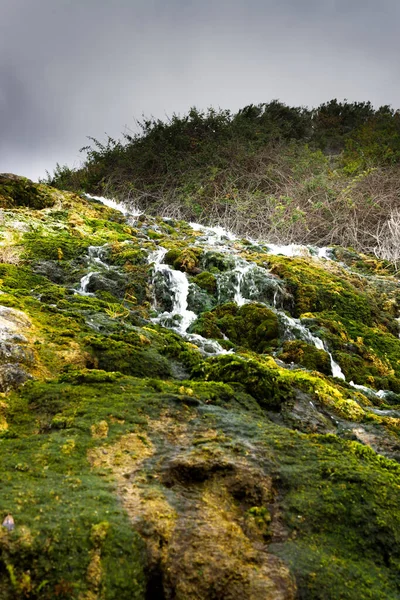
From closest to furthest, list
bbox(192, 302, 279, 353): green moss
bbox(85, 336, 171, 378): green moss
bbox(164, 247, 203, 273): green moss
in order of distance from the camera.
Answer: bbox(85, 336, 171, 378): green moss
bbox(192, 302, 279, 353): green moss
bbox(164, 247, 203, 273): green moss

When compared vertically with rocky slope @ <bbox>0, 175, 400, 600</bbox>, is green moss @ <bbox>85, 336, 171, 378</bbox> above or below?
above

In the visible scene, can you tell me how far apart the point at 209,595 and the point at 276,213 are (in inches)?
665

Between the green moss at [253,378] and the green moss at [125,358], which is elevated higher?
Result: the green moss at [125,358]

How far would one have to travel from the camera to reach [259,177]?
21.6 m

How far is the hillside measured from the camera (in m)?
17.5

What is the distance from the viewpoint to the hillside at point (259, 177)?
17.5m

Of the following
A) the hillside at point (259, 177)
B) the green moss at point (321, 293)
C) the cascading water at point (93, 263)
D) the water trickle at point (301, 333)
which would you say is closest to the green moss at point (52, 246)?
the cascading water at point (93, 263)

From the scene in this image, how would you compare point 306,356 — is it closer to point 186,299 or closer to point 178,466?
point 186,299

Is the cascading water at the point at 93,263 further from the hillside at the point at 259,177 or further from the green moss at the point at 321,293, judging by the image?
the hillside at the point at 259,177


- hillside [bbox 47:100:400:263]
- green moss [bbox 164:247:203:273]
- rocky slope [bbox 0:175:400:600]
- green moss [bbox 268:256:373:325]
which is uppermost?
hillside [bbox 47:100:400:263]

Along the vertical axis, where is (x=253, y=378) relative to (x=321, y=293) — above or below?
below

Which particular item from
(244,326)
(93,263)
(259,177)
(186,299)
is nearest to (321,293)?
(244,326)

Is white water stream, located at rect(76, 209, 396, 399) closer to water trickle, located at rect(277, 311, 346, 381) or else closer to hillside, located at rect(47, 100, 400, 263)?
water trickle, located at rect(277, 311, 346, 381)

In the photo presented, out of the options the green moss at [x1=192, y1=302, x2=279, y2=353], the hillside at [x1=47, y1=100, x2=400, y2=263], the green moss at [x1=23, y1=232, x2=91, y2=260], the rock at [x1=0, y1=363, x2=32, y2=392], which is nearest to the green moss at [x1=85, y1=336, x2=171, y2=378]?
the rock at [x1=0, y1=363, x2=32, y2=392]
